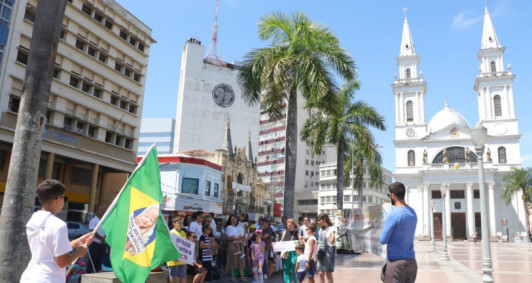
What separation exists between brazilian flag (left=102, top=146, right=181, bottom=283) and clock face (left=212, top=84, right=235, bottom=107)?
6572 cm

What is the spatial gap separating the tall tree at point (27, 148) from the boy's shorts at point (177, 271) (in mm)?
Answer: 2411

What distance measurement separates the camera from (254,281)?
1073cm

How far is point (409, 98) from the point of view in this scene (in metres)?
61.8

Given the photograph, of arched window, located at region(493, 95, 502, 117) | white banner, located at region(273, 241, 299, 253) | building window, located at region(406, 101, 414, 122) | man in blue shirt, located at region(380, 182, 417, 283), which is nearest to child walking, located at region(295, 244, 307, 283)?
white banner, located at region(273, 241, 299, 253)

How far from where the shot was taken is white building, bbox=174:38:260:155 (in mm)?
66875

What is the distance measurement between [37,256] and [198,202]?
124ft

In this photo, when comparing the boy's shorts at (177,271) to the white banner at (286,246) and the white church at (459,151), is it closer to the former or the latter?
the white banner at (286,246)

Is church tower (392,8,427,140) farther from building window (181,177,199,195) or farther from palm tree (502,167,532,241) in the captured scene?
building window (181,177,199,195)

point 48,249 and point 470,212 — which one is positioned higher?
point 470,212

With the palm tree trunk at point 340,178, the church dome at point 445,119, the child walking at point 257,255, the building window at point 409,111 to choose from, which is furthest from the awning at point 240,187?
the child walking at point 257,255

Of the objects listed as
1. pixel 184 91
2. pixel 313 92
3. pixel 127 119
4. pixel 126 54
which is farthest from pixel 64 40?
pixel 184 91

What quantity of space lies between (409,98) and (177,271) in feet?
198

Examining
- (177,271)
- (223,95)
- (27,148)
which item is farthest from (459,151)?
(27,148)

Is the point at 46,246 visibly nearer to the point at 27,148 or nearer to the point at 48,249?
the point at 48,249
